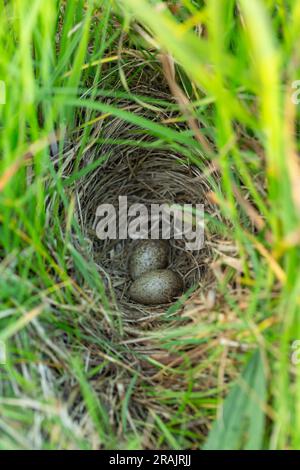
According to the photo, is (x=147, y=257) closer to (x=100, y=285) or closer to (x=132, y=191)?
(x=132, y=191)

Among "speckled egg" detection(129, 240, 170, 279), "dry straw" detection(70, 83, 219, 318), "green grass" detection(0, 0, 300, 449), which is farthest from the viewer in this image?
"speckled egg" detection(129, 240, 170, 279)

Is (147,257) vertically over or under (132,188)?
under

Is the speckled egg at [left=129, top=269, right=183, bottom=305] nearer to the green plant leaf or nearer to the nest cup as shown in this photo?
the nest cup

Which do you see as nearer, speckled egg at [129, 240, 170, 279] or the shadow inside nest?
the shadow inside nest

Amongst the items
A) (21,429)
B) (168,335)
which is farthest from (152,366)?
(21,429)

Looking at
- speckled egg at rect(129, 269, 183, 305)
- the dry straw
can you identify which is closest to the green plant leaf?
the dry straw

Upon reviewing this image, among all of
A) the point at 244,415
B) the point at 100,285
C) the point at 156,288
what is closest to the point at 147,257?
the point at 156,288
